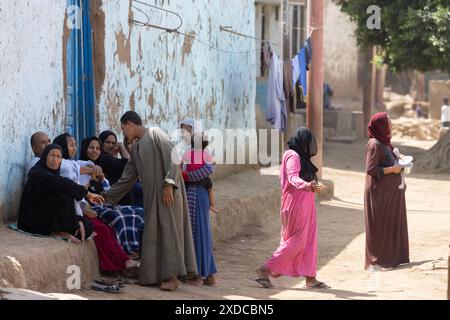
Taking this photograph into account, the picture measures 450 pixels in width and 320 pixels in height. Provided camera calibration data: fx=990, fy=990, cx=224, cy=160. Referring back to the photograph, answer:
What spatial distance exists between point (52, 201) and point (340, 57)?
2212 cm

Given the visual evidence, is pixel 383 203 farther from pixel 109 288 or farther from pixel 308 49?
pixel 308 49

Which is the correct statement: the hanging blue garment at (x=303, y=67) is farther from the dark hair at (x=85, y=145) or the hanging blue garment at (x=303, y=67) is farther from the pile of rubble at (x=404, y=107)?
the pile of rubble at (x=404, y=107)

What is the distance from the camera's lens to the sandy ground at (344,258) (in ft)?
27.0

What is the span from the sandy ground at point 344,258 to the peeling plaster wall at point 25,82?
139 cm

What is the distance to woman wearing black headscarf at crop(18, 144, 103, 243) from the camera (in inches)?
304

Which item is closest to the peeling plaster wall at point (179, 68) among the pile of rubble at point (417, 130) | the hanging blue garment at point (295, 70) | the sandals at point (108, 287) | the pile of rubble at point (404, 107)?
the hanging blue garment at point (295, 70)

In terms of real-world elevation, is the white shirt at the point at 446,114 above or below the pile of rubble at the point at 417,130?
above

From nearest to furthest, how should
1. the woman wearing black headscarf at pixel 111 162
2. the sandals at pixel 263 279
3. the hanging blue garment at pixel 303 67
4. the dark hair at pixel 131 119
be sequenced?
1. the dark hair at pixel 131 119
2. the sandals at pixel 263 279
3. the woman wearing black headscarf at pixel 111 162
4. the hanging blue garment at pixel 303 67

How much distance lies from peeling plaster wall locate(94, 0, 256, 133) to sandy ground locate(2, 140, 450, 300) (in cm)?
123

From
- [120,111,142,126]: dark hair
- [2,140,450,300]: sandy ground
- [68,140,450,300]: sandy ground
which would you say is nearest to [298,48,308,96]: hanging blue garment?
[2,140,450,300]: sandy ground

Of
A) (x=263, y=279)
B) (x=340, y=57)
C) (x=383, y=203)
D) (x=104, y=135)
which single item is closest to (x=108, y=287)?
(x=263, y=279)

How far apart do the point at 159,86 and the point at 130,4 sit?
120cm
